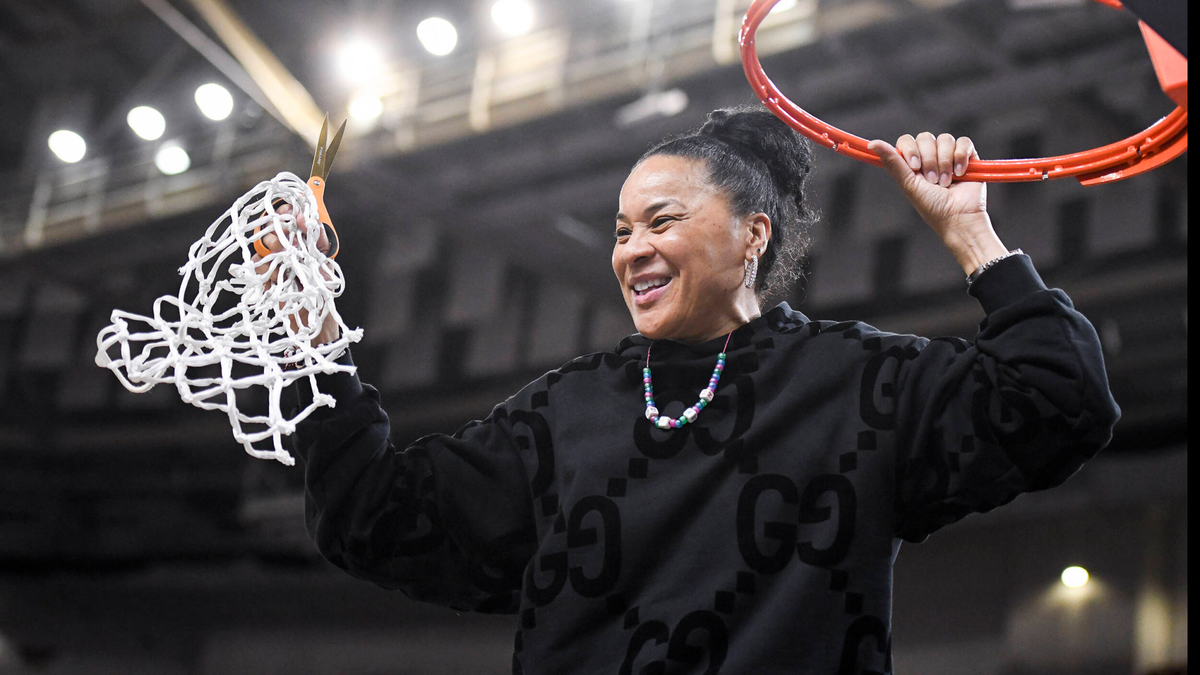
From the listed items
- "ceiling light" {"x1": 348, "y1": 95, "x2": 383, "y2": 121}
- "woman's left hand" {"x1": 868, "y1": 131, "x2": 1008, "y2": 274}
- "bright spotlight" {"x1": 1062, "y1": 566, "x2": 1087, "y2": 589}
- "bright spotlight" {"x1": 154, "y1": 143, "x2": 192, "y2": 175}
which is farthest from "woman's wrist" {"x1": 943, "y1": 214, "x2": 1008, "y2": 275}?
"bright spotlight" {"x1": 154, "y1": 143, "x2": 192, "y2": 175}

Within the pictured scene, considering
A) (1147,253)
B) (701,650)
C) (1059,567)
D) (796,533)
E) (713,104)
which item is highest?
(713,104)

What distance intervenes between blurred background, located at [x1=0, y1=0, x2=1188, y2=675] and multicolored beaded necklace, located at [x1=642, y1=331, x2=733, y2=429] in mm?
2792

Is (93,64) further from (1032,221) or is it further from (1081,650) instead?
(1081,650)

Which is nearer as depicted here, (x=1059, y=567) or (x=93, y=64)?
(x=1059, y=567)

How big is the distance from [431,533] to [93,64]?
624 centimetres

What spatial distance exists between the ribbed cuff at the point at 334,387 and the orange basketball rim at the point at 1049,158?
1.71 feet

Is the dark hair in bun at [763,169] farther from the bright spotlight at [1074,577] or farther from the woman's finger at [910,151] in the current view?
the bright spotlight at [1074,577]

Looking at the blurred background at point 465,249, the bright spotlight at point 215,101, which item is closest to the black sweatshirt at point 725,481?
the blurred background at point 465,249

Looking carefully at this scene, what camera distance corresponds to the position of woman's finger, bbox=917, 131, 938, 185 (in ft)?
3.67

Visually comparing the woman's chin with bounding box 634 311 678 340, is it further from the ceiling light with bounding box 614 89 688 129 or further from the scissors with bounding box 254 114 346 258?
→ the ceiling light with bounding box 614 89 688 129

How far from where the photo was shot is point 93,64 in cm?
657

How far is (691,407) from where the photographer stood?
112cm

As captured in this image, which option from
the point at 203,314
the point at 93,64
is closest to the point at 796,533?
the point at 203,314

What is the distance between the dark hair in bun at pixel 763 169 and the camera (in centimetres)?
124
